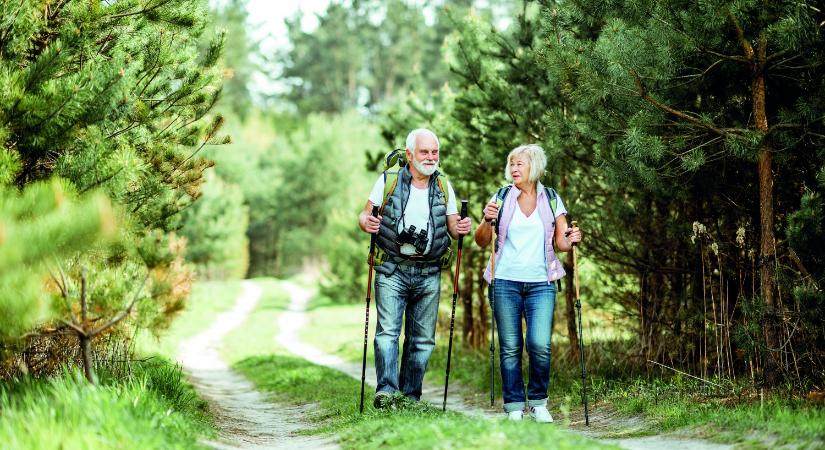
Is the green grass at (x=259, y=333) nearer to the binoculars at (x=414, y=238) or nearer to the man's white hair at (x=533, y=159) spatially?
the binoculars at (x=414, y=238)

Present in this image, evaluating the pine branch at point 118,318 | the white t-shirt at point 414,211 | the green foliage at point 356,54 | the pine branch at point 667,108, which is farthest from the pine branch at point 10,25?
the green foliage at point 356,54

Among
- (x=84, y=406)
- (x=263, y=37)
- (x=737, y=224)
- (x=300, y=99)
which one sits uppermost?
(x=263, y=37)

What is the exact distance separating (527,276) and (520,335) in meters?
0.52

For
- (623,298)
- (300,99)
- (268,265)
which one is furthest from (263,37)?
(623,298)

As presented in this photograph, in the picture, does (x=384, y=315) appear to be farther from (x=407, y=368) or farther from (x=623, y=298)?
(x=623, y=298)

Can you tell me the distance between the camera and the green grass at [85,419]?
4.79 meters

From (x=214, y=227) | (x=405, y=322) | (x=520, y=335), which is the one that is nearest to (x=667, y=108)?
(x=520, y=335)

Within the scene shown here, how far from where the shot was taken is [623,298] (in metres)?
10.0

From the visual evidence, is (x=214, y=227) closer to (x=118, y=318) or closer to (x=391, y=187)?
(x=391, y=187)

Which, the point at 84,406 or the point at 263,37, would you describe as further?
the point at 263,37

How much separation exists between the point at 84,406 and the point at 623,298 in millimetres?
6553

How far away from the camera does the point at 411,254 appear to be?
7352 millimetres

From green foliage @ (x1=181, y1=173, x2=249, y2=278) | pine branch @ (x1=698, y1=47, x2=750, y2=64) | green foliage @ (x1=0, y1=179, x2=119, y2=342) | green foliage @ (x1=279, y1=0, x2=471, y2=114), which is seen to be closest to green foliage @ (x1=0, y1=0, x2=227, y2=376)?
green foliage @ (x1=0, y1=179, x2=119, y2=342)

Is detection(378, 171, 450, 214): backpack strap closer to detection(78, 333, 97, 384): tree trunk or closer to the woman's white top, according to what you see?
the woman's white top
